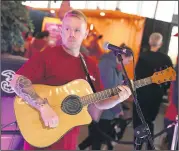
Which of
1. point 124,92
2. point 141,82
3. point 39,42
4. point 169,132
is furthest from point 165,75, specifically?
point 39,42

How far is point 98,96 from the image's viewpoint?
1.74 metres

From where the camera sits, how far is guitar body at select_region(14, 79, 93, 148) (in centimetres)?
172

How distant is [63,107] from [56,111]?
0.05 meters

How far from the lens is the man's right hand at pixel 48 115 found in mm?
1653

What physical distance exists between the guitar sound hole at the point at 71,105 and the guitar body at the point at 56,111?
0.05ft

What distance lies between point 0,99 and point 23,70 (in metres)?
0.48

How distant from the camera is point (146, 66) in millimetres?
2154

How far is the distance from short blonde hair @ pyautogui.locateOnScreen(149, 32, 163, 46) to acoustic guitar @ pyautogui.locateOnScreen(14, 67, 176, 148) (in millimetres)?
601

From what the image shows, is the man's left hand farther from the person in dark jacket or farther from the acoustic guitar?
the person in dark jacket

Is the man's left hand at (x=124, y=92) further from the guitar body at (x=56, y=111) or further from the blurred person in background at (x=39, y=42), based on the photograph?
the blurred person in background at (x=39, y=42)

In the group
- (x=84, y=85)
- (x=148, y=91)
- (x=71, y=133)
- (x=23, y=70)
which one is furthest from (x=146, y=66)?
(x=23, y=70)

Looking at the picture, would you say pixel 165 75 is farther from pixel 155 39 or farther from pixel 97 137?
pixel 97 137

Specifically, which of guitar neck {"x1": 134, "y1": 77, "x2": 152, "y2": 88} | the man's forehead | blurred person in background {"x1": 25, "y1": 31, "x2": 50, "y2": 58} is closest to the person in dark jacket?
guitar neck {"x1": 134, "y1": 77, "x2": 152, "y2": 88}

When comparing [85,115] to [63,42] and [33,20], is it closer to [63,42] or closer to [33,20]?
[63,42]
